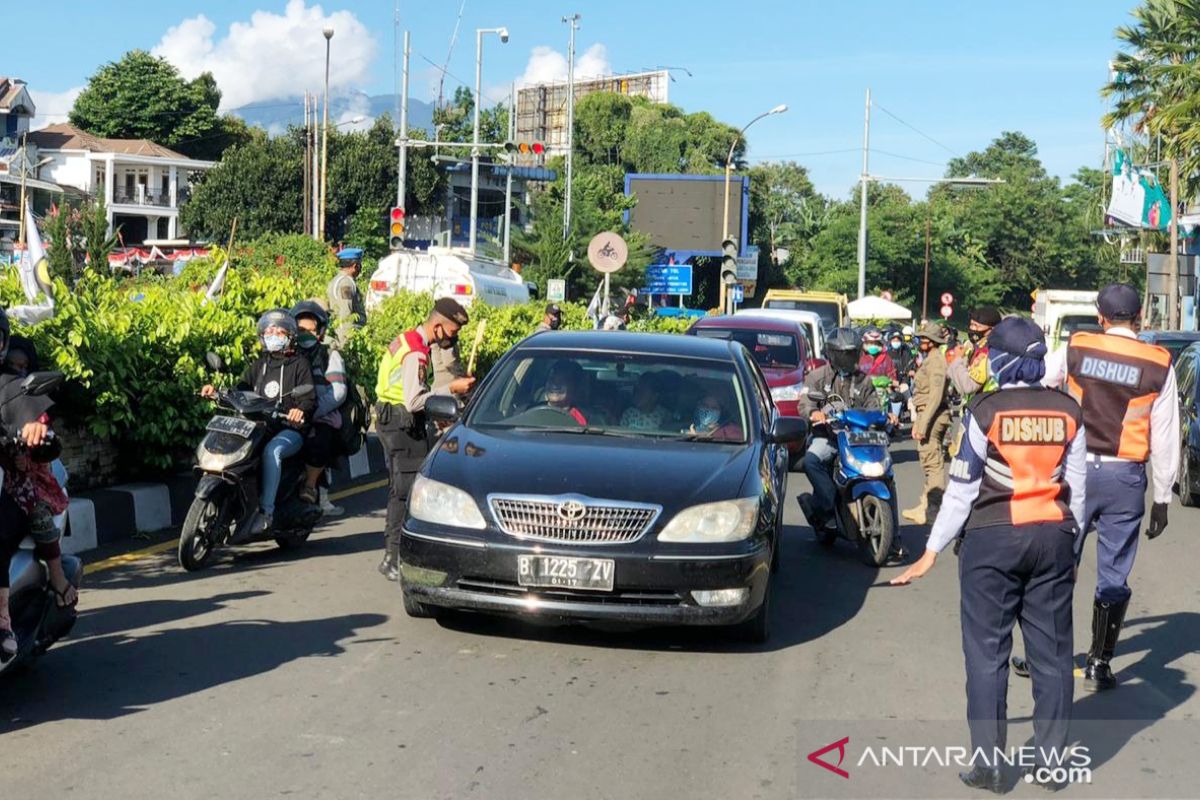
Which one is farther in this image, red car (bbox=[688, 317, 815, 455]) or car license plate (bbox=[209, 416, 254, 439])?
red car (bbox=[688, 317, 815, 455])

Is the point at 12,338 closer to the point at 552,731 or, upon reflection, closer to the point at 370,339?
the point at 552,731

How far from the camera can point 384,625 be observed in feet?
25.1

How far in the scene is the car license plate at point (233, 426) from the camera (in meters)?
9.00

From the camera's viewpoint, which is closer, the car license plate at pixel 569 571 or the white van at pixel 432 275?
the car license plate at pixel 569 571

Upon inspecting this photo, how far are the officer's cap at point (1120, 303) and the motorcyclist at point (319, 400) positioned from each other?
5015 millimetres

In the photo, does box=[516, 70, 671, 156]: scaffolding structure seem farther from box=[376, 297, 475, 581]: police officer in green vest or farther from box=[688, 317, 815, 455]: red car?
box=[376, 297, 475, 581]: police officer in green vest

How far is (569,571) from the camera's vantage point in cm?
688

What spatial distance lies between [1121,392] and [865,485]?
3767 millimetres

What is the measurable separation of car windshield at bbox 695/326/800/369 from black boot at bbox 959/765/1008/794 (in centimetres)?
1290

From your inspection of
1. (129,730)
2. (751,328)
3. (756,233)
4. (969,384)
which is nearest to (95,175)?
(756,233)

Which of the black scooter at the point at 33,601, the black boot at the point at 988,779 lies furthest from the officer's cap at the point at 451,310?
the black boot at the point at 988,779

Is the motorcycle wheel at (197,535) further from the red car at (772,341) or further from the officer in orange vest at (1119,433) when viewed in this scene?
the red car at (772,341)

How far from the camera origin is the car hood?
7105mm

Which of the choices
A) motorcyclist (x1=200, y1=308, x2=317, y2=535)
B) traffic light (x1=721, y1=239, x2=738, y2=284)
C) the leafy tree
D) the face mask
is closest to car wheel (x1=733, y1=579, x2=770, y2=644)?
the face mask
